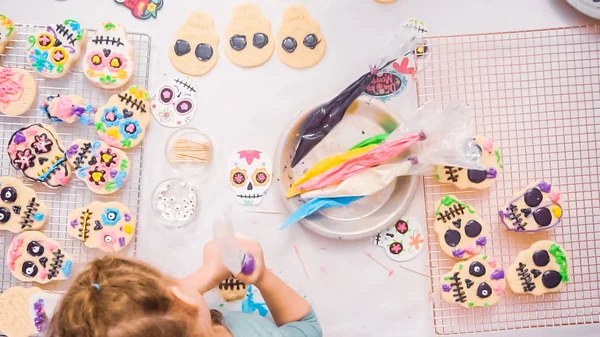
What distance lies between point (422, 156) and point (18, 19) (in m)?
0.95

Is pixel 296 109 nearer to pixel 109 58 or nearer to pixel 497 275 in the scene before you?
pixel 109 58

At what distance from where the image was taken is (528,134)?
127 centimetres

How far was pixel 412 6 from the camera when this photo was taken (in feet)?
4.25

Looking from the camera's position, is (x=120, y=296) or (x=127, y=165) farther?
(x=127, y=165)

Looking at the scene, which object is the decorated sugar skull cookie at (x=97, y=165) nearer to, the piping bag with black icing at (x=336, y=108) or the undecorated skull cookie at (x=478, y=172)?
the piping bag with black icing at (x=336, y=108)

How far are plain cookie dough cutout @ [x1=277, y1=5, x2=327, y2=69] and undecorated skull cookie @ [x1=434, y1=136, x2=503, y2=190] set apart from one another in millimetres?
→ 372

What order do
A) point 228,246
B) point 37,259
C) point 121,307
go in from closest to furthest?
point 121,307
point 228,246
point 37,259

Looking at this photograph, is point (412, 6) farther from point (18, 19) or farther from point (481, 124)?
point (18, 19)

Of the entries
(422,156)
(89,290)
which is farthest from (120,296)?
(422,156)

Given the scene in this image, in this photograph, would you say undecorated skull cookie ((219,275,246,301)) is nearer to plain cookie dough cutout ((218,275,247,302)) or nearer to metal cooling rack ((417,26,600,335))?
plain cookie dough cutout ((218,275,247,302))

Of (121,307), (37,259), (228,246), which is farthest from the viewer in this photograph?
(37,259)

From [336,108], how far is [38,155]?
65 centimetres

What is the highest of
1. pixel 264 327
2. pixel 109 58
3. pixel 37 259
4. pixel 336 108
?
pixel 109 58

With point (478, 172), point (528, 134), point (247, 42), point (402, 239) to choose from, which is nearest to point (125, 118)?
point (247, 42)
